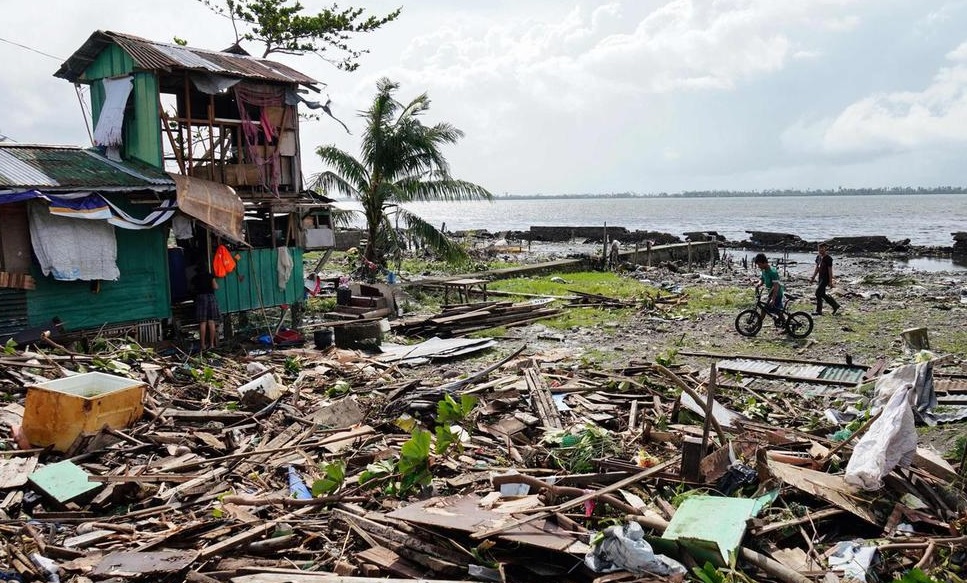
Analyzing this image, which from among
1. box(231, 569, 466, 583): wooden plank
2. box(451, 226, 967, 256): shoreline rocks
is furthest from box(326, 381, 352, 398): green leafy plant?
box(451, 226, 967, 256): shoreline rocks

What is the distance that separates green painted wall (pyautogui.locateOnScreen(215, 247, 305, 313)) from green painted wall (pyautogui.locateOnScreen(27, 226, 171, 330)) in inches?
49.9

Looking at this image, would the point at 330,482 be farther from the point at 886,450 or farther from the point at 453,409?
the point at 886,450

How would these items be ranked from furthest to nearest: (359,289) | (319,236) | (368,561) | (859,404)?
1. (359,289)
2. (319,236)
3. (859,404)
4. (368,561)

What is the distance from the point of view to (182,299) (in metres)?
14.6

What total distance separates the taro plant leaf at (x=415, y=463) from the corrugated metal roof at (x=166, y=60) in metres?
10.5

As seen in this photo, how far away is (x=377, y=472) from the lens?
649cm

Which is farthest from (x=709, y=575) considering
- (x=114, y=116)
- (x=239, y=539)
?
(x=114, y=116)

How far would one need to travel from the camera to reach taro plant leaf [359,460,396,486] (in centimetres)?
641

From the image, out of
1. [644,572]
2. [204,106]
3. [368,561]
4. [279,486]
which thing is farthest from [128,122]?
[644,572]

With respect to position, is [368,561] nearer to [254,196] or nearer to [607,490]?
[607,490]

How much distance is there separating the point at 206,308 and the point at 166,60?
15.8 ft

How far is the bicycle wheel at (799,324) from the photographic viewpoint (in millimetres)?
15352

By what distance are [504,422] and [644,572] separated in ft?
12.3

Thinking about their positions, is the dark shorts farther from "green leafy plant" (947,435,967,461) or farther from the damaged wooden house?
"green leafy plant" (947,435,967,461)
